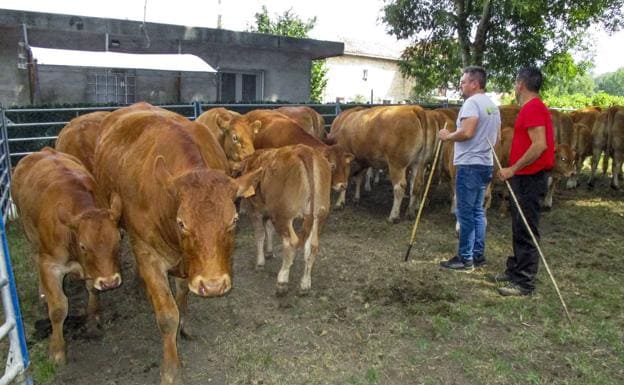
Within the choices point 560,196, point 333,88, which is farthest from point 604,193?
point 333,88

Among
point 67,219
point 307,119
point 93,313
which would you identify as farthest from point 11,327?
point 307,119

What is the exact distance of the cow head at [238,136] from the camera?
7621mm

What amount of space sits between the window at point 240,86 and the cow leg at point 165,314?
41.7ft

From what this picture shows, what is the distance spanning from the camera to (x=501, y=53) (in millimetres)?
19422

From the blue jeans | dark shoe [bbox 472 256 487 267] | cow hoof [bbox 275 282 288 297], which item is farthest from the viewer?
dark shoe [bbox 472 256 487 267]

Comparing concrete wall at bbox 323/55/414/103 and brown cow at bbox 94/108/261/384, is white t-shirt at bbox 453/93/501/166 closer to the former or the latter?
brown cow at bbox 94/108/261/384

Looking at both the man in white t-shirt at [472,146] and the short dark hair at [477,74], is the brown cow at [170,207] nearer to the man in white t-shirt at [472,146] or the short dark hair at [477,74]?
the man in white t-shirt at [472,146]

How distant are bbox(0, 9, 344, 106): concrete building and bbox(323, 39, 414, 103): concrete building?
20.6 metres

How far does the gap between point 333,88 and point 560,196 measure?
30.1m

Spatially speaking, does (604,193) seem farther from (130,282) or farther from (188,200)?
(188,200)

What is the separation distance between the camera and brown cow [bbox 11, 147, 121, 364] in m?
4.01

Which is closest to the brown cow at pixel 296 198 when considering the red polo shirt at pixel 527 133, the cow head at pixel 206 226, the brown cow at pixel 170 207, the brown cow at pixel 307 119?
the brown cow at pixel 170 207

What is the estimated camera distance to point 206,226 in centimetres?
315

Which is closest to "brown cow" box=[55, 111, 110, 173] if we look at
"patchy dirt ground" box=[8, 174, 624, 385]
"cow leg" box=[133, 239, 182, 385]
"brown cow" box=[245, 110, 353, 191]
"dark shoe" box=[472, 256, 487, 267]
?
"patchy dirt ground" box=[8, 174, 624, 385]
